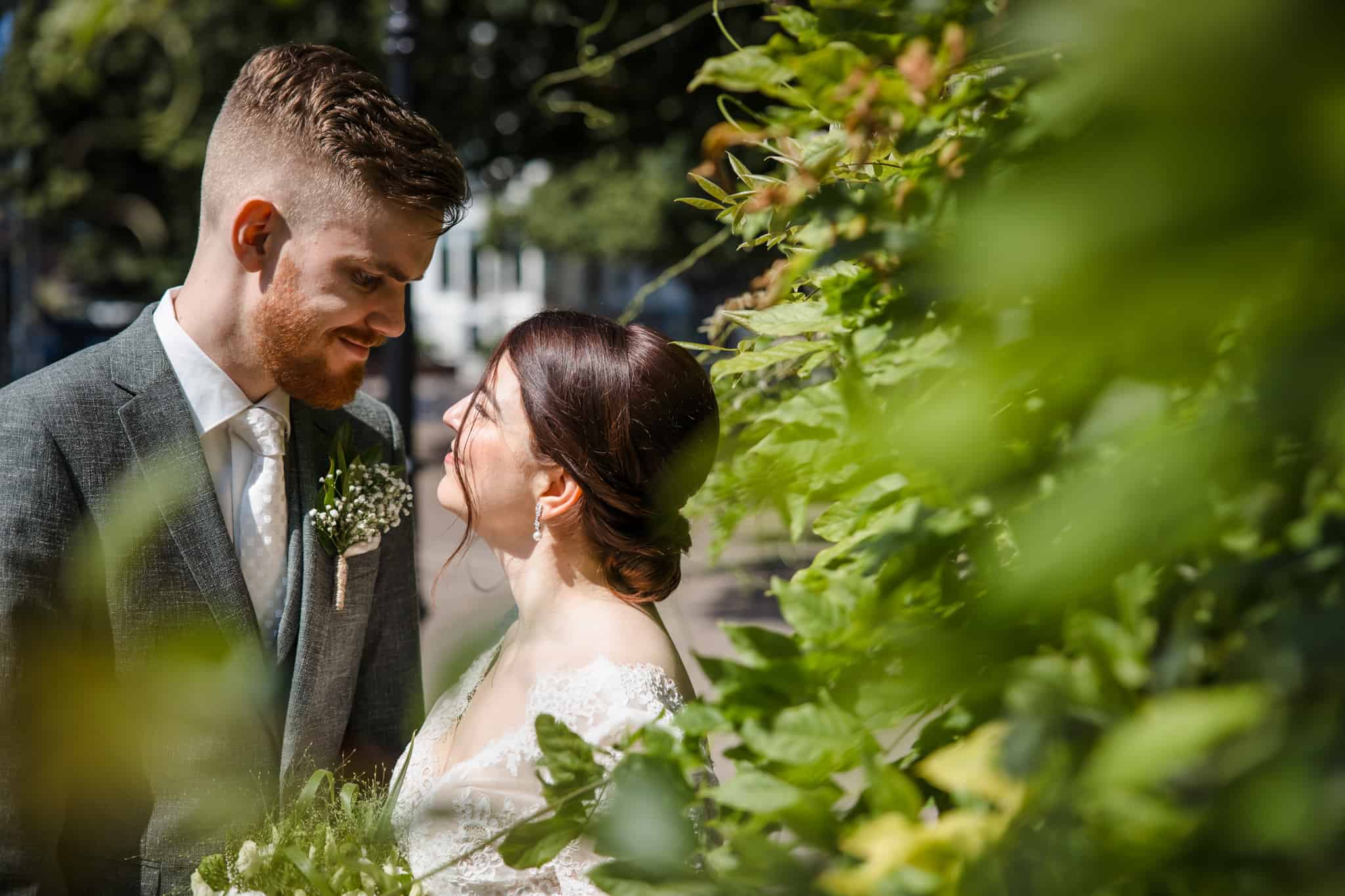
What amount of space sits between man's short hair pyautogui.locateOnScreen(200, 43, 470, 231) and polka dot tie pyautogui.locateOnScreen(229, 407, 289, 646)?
502mm

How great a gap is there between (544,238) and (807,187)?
42.4 m

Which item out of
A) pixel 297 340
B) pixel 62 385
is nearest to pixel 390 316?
pixel 297 340

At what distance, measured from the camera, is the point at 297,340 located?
238 centimetres

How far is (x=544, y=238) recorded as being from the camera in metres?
42.1

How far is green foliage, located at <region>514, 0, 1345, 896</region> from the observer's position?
0.43 metres

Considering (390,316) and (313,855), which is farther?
(390,316)

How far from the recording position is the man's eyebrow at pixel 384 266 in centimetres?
238

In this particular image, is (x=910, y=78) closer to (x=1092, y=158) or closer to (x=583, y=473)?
(x=1092, y=158)

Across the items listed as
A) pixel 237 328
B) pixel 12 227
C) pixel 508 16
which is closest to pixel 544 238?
pixel 12 227

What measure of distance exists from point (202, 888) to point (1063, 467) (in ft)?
5.39

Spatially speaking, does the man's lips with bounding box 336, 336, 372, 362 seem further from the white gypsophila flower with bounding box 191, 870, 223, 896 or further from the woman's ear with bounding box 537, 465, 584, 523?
the white gypsophila flower with bounding box 191, 870, 223, 896

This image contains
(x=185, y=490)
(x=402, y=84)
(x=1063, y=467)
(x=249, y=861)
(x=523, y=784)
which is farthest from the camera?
(x=402, y=84)

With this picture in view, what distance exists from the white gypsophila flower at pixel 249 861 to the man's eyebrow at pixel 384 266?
1.27 m

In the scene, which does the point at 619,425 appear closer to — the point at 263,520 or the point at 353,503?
the point at 353,503
